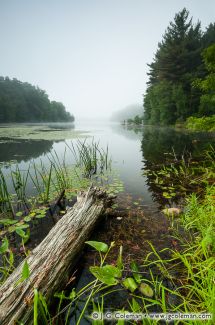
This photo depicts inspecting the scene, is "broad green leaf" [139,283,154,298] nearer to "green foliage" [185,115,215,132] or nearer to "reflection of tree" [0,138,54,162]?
"green foliage" [185,115,215,132]

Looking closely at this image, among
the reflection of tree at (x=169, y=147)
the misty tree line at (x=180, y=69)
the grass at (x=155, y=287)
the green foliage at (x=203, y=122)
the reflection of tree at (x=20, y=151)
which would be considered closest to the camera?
the grass at (x=155, y=287)

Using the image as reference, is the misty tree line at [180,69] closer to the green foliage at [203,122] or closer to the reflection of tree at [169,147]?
the reflection of tree at [169,147]

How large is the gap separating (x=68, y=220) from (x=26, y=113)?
74.7 m

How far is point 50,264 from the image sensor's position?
63.6 inches

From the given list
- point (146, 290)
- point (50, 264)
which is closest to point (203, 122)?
point (146, 290)

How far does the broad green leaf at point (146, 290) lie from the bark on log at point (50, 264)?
0.68 meters

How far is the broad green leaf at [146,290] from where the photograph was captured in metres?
1.60

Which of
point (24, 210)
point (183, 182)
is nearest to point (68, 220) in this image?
point (24, 210)

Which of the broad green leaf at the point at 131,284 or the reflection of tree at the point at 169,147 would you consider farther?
the reflection of tree at the point at 169,147

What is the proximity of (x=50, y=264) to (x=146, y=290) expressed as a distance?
0.86m

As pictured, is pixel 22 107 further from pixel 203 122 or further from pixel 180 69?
pixel 203 122

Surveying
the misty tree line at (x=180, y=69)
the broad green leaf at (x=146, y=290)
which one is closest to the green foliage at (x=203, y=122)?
the broad green leaf at (x=146, y=290)

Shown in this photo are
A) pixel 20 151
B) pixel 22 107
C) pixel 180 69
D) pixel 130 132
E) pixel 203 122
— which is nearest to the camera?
pixel 203 122

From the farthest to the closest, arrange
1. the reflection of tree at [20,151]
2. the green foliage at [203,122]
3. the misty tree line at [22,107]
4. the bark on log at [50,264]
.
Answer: the misty tree line at [22,107]
the reflection of tree at [20,151]
the green foliage at [203,122]
the bark on log at [50,264]
